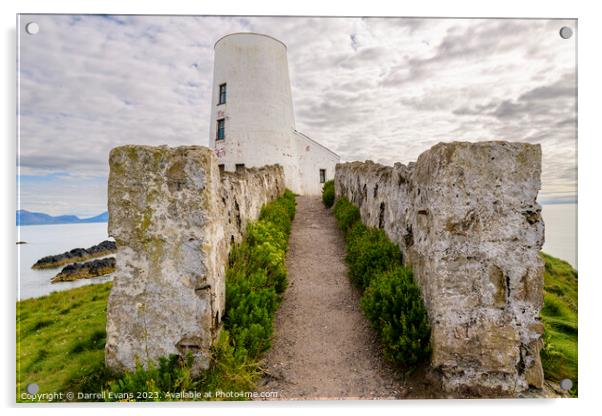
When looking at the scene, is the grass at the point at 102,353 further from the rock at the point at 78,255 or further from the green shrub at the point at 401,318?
the green shrub at the point at 401,318

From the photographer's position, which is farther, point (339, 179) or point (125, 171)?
point (339, 179)

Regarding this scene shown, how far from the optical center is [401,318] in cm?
488

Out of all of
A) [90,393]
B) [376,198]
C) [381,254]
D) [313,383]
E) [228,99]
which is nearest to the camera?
[90,393]

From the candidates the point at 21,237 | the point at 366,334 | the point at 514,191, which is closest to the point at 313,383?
the point at 366,334

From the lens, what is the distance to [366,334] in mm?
5867

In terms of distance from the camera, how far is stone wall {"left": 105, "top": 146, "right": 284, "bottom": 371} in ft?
15.3

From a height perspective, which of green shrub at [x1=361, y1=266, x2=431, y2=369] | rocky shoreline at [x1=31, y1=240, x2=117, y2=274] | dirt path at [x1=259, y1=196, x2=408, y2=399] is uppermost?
rocky shoreline at [x1=31, y1=240, x2=117, y2=274]

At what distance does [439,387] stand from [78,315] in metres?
6.67

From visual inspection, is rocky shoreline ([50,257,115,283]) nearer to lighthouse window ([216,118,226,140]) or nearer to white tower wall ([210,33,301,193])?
white tower wall ([210,33,301,193])

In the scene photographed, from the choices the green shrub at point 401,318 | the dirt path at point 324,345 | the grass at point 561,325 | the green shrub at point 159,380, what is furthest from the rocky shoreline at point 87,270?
the grass at point 561,325

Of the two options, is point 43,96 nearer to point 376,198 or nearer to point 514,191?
point 514,191

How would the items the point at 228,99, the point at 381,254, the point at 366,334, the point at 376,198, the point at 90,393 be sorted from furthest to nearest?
1. the point at 228,99
2. the point at 376,198
3. the point at 381,254
4. the point at 366,334
5. the point at 90,393

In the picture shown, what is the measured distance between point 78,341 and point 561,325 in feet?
24.1

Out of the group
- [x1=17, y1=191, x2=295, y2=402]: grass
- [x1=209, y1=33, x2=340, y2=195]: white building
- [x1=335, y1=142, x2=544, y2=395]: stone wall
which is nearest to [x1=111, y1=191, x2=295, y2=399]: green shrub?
[x1=17, y1=191, x2=295, y2=402]: grass
